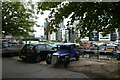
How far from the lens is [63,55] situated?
15125mm

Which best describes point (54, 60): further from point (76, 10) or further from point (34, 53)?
point (76, 10)

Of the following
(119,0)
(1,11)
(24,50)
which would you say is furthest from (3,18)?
(119,0)

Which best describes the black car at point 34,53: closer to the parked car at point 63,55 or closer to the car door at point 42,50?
the car door at point 42,50

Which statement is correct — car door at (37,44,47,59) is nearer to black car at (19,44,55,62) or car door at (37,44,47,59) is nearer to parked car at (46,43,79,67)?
black car at (19,44,55,62)

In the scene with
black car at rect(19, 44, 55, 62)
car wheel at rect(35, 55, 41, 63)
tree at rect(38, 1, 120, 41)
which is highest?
tree at rect(38, 1, 120, 41)

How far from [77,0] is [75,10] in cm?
75

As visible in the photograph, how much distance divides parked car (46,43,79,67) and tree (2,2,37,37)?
9124 millimetres

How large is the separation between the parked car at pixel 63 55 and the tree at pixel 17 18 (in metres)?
9.12

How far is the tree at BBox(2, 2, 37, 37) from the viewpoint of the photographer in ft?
78.9

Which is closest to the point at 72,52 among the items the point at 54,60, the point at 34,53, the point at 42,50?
the point at 54,60

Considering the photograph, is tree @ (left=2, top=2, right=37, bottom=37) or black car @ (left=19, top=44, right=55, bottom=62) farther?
tree @ (left=2, top=2, right=37, bottom=37)

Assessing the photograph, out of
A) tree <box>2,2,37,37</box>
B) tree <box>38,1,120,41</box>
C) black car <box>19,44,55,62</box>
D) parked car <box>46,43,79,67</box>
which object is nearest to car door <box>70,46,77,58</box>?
parked car <box>46,43,79,67</box>

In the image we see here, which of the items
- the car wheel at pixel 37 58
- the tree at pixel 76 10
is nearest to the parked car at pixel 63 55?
the car wheel at pixel 37 58

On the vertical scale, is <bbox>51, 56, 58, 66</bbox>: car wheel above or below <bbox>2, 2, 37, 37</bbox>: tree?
below
